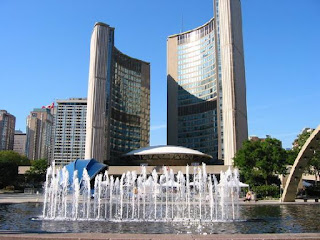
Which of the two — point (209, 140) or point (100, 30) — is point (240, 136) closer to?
point (209, 140)

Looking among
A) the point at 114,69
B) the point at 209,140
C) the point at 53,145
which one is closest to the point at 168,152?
the point at 209,140

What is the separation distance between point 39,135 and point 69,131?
706 inches

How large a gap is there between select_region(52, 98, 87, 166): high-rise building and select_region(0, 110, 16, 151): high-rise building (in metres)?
23.1

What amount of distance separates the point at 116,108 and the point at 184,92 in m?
27.3

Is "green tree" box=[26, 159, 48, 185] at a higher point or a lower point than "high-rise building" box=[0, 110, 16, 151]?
lower

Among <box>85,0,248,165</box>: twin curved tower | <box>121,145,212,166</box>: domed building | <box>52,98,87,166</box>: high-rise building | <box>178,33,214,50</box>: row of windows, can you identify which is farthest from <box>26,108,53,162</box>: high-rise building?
<box>121,145,212,166</box>: domed building

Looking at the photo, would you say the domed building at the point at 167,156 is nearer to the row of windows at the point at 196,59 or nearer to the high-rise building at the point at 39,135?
the row of windows at the point at 196,59

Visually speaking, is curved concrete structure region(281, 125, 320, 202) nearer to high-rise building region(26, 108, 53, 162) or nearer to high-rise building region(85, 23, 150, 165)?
high-rise building region(85, 23, 150, 165)

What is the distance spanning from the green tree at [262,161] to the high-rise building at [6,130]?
13823cm

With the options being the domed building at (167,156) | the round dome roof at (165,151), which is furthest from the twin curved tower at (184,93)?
the round dome roof at (165,151)

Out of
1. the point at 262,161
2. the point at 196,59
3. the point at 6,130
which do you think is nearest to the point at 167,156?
the point at 262,161

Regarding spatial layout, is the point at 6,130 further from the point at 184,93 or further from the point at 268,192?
the point at 268,192

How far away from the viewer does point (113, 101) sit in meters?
101

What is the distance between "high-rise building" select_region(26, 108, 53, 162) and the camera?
17800 cm
